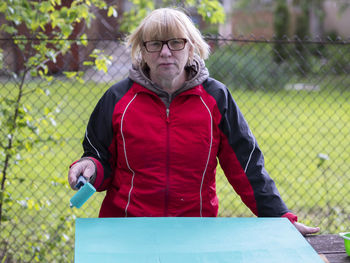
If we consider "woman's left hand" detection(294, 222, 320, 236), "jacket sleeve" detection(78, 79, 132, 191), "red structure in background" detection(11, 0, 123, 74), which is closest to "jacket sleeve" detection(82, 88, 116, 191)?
"jacket sleeve" detection(78, 79, 132, 191)

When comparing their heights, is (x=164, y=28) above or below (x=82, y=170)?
above

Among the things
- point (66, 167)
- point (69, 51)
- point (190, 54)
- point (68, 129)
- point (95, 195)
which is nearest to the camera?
point (190, 54)

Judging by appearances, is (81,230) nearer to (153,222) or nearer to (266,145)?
(153,222)

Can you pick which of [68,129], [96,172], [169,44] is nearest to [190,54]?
[169,44]

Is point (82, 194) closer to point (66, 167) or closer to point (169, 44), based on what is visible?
point (169, 44)

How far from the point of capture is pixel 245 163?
7.39 feet

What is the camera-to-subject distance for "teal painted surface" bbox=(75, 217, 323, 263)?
1.69 meters

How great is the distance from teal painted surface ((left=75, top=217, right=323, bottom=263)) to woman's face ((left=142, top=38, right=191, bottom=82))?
1.96 ft

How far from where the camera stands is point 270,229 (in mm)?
1951

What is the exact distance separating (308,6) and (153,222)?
1359cm

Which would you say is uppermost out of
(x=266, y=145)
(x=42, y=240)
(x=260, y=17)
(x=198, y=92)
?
(x=198, y=92)

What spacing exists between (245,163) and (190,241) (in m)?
0.56

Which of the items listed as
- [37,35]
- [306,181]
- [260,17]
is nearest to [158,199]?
[37,35]

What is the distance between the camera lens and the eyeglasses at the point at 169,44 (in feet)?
7.03
